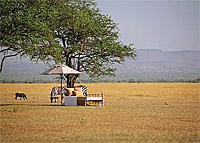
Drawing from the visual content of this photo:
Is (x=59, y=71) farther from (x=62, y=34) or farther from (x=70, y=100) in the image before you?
(x=62, y=34)

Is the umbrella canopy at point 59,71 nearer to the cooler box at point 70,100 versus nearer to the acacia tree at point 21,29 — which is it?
the acacia tree at point 21,29

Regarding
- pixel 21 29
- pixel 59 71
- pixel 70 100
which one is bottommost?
pixel 70 100

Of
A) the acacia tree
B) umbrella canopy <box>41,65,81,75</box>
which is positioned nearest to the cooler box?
umbrella canopy <box>41,65,81,75</box>

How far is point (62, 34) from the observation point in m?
36.0

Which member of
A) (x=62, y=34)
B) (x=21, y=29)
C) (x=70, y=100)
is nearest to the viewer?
(x=21, y=29)

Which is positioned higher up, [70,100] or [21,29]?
[21,29]

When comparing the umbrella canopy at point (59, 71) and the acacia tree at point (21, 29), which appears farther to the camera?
the umbrella canopy at point (59, 71)

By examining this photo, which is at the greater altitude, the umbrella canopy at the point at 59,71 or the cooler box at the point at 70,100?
the umbrella canopy at the point at 59,71

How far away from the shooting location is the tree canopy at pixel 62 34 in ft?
89.0

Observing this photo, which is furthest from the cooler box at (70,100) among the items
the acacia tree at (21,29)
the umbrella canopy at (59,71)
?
the acacia tree at (21,29)

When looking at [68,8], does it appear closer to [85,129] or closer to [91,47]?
[91,47]

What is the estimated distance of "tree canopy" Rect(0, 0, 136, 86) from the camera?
89.0ft

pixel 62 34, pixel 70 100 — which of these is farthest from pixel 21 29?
pixel 62 34

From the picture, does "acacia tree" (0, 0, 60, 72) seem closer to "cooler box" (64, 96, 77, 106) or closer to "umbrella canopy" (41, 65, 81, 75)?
"umbrella canopy" (41, 65, 81, 75)
